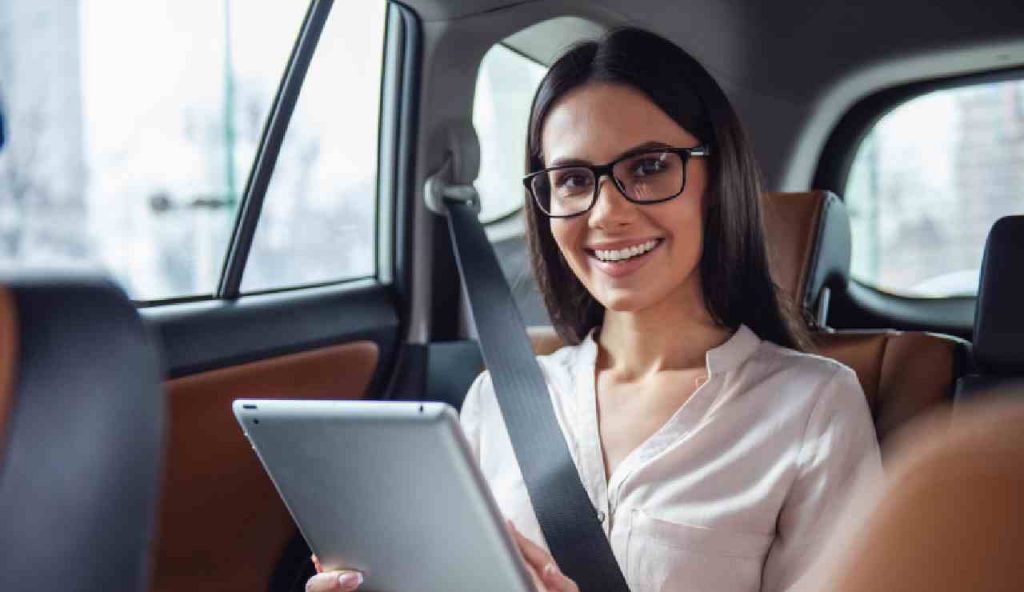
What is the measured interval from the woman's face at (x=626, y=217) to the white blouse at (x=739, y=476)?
14 cm

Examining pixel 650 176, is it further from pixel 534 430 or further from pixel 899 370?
pixel 899 370

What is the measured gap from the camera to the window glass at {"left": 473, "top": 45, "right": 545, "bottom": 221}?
9.49ft

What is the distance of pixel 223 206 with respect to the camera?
2312mm

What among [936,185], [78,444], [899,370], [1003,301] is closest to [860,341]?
[899,370]

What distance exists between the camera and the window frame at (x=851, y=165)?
338 centimetres

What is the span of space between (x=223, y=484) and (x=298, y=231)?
0.62 meters

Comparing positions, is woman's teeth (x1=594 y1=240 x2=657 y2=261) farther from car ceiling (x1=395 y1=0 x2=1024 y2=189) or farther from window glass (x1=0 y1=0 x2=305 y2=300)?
car ceiling (x1=395 y1=0 x2=1024 y2=189)

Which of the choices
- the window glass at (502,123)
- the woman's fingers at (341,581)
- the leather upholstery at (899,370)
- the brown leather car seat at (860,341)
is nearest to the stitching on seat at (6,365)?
the woman's fingers at (341,581)

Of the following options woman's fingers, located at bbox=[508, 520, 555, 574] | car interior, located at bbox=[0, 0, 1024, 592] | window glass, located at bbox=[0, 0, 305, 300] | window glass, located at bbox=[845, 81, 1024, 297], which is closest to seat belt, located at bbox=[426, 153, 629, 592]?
car interior, located at bbox=[0, 0, 1024, 592]

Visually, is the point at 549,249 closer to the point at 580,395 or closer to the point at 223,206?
the point at 580,395

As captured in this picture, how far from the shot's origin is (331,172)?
102 inches

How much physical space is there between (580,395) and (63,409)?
91 centimetres

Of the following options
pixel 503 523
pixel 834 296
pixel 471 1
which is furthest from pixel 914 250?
pixel 503 523

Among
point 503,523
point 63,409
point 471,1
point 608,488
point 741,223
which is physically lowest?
point 608,488
